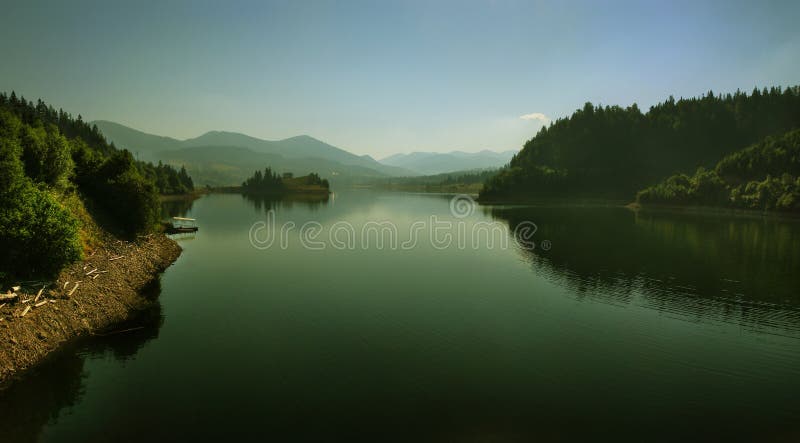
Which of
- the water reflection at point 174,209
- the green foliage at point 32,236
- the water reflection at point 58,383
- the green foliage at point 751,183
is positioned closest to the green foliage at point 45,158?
the green foliage at point 32,236

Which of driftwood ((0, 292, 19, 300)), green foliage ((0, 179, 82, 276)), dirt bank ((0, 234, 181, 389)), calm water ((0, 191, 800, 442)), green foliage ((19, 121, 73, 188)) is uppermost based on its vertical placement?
green foliage ((19, 121, 73, 188))

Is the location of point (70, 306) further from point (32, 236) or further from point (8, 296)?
point (32, 236)

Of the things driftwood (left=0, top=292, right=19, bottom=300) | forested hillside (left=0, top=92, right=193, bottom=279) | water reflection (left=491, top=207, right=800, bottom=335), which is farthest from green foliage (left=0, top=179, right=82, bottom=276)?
water reflection (left=491, top=207, right=800, bottom=335)

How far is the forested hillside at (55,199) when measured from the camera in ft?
84.1

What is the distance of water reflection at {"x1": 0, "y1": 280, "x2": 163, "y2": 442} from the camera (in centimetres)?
1675

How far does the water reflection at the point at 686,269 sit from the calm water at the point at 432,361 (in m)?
0.38

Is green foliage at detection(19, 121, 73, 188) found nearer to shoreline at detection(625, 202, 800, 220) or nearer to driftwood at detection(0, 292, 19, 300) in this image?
driftwood at detection(0, 292, 19, 300)

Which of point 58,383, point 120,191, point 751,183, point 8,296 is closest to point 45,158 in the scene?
point 120,191

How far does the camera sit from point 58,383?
19906 millimetres

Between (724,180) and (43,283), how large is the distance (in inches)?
7480

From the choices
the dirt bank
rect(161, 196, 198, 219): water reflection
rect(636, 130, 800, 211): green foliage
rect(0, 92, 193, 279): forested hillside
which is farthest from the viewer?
rect(636, 130, 800, 211): green foliage

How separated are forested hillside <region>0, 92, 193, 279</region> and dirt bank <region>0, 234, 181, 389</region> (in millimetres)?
1923

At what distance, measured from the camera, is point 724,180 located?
149 m

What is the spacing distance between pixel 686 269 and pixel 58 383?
6041 cm
